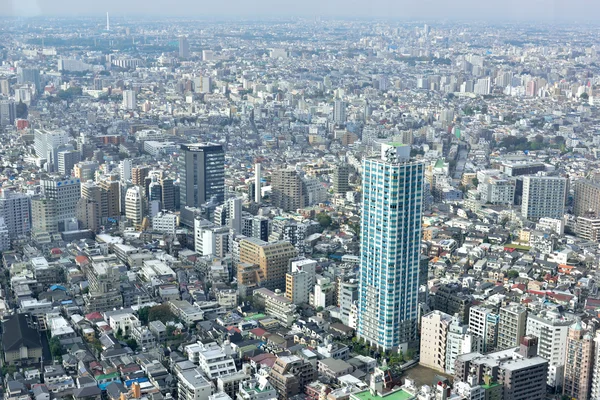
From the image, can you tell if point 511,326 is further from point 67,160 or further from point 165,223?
point 67,160

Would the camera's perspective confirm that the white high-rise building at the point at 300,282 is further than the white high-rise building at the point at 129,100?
No

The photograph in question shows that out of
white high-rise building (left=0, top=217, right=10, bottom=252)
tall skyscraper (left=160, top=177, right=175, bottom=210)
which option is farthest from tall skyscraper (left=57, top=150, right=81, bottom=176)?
white high-rise building (left=0, top=217, right=10, bottom=252)

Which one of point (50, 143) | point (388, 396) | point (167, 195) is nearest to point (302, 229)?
point (167, 195)

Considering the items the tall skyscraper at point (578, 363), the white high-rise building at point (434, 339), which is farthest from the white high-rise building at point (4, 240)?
the tall skyscraper at point (578, 363)

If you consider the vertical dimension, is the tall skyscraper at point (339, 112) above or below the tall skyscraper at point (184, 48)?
below

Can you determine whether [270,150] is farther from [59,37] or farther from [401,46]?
[401,46]

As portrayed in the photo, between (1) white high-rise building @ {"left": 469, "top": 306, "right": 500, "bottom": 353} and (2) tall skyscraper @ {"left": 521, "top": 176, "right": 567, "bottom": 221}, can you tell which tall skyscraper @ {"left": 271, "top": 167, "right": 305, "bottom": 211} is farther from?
(1) white high-rise building @ {"left": 469, "top": 306, "right": 500, "bottom": 353}

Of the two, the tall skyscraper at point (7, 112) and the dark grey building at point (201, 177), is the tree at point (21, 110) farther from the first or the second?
the dark grey building at point (201, 177)
